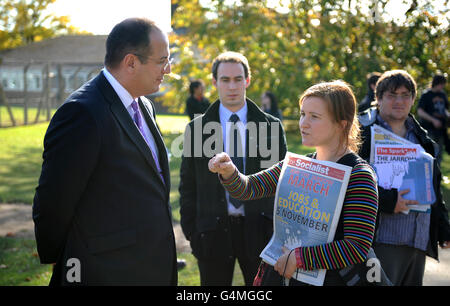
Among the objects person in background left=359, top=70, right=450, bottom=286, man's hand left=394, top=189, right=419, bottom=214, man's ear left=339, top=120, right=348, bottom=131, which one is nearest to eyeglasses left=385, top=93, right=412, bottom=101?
person in background left=359, top=70, right=450, bottom=286

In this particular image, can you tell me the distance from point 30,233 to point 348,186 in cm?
565

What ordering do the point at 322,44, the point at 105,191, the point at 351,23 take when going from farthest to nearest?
the point at 322,44 → the point at 351,23 → the point at 105,191

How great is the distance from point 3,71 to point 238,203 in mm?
44046

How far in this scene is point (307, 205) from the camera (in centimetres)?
204

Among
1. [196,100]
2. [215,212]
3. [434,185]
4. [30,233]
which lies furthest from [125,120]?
[196,100]

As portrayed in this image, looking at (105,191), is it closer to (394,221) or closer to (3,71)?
(394,221)

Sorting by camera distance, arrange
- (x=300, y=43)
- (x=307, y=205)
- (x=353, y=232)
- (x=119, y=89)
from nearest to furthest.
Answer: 1. (x=353, y=232)
2. (x=307, y=205)
3. (x=119, y=89)
4. (x=300, y=43)

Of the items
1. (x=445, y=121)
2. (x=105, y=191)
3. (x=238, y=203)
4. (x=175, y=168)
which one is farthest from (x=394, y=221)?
(x=175, y=168)

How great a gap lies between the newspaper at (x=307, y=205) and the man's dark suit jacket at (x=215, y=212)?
108 cm

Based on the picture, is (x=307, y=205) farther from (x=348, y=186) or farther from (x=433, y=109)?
(x=433, y=109)

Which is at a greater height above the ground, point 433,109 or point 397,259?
point 433,109

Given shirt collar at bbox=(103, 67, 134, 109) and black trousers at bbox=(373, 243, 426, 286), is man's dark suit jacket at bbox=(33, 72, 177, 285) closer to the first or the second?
shirt collar at bbox=(103, 67, 134, 109)

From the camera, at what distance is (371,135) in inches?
120

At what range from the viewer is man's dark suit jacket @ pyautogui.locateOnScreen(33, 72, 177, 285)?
2.04 metres
